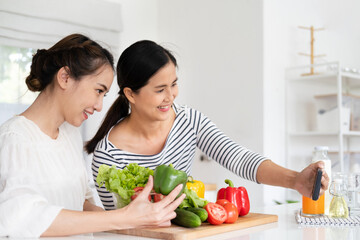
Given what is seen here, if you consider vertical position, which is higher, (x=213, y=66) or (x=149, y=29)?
(x=149, y=29)

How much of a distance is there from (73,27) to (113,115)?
1.83 metres

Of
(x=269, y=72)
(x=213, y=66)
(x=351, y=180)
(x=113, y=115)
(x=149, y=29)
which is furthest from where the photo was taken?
(x=149, y=29)

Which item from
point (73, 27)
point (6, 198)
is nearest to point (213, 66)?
point (73, 27)

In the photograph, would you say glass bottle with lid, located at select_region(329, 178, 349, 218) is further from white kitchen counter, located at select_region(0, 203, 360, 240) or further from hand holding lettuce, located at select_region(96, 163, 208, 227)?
hand holding lettuce, located at select_region(96, 163, 208, 227)

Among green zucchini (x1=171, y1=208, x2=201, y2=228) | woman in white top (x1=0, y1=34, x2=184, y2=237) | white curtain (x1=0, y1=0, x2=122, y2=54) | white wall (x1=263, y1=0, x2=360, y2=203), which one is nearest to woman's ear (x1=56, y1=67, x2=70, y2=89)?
woman in white top (x1=0, y1=34, x2=184, y2=237)

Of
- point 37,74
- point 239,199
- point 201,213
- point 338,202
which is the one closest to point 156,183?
point 201,213

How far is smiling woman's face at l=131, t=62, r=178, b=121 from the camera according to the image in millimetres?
1654

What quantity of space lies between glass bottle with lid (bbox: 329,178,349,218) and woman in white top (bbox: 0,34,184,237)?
0.61 m

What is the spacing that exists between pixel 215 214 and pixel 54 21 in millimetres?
2450

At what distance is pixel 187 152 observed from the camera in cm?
182

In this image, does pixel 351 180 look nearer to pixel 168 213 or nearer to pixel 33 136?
pixel 168 213

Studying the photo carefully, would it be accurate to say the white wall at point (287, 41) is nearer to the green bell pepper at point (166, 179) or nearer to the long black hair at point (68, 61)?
the long black hair at point (68, 61)

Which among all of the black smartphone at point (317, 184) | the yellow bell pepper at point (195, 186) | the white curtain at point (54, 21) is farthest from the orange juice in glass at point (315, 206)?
the white curtain at point (54, 21)

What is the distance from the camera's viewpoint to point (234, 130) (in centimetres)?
341
